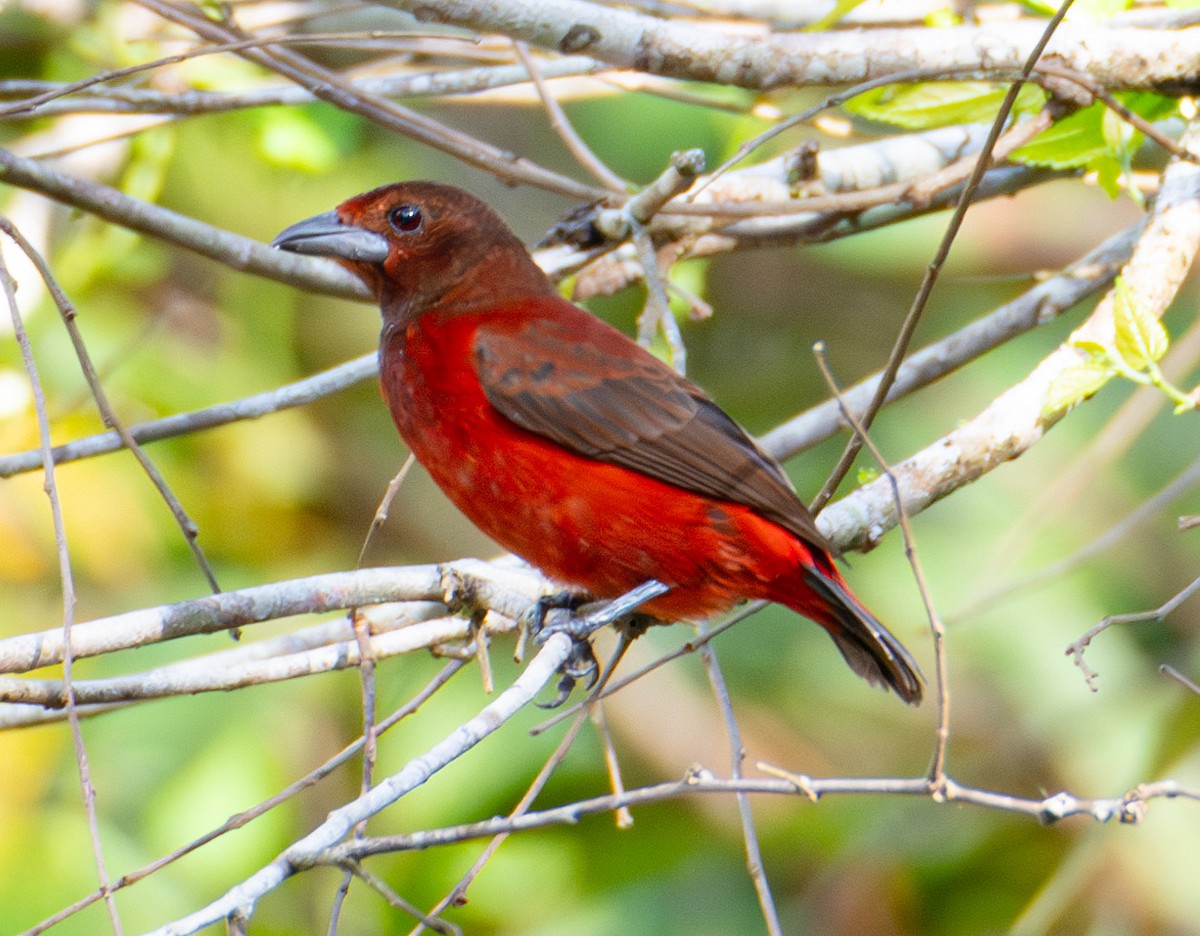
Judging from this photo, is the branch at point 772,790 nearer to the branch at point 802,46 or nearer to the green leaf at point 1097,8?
the branch at point 802,46

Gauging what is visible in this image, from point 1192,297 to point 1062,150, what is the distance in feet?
8.40

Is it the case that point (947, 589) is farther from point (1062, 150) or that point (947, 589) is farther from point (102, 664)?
point (102, 664)

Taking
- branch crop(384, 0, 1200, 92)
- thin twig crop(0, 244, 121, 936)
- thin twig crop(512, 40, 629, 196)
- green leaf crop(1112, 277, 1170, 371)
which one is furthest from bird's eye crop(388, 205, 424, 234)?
green leaf crop(1112, 277, 1170, 371)

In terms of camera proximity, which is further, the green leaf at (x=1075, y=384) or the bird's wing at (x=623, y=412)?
the bird's wing at (x=623, y=412)

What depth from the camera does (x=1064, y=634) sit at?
16.3 feet

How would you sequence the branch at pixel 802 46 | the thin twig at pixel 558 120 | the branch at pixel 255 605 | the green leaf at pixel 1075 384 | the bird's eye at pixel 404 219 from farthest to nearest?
1. the bird's eye at pixel 404 219
2. the thin twig at pixel 558 120
3. the green leaf at pixel 1075 384
4. the branch at pixel 802 46
5. the branch at pixel 255 605

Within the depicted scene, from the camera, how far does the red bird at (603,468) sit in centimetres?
331

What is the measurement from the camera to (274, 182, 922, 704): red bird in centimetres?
331

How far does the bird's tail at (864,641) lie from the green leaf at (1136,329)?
0.81 meters

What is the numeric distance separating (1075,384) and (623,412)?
1.06 meters

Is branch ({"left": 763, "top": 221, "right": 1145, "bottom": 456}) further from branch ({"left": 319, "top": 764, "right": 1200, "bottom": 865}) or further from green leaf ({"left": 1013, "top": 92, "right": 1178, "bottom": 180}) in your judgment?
branch ({"left": 319, "top": 764, "right": 1200, "bottom": 865})

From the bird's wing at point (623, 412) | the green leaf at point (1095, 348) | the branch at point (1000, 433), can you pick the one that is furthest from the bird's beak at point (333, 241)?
the green leaf at point (1095, 348)

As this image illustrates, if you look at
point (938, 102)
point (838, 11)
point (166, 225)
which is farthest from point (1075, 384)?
point (166, 225)

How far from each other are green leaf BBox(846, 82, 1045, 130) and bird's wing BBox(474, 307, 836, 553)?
858mm
